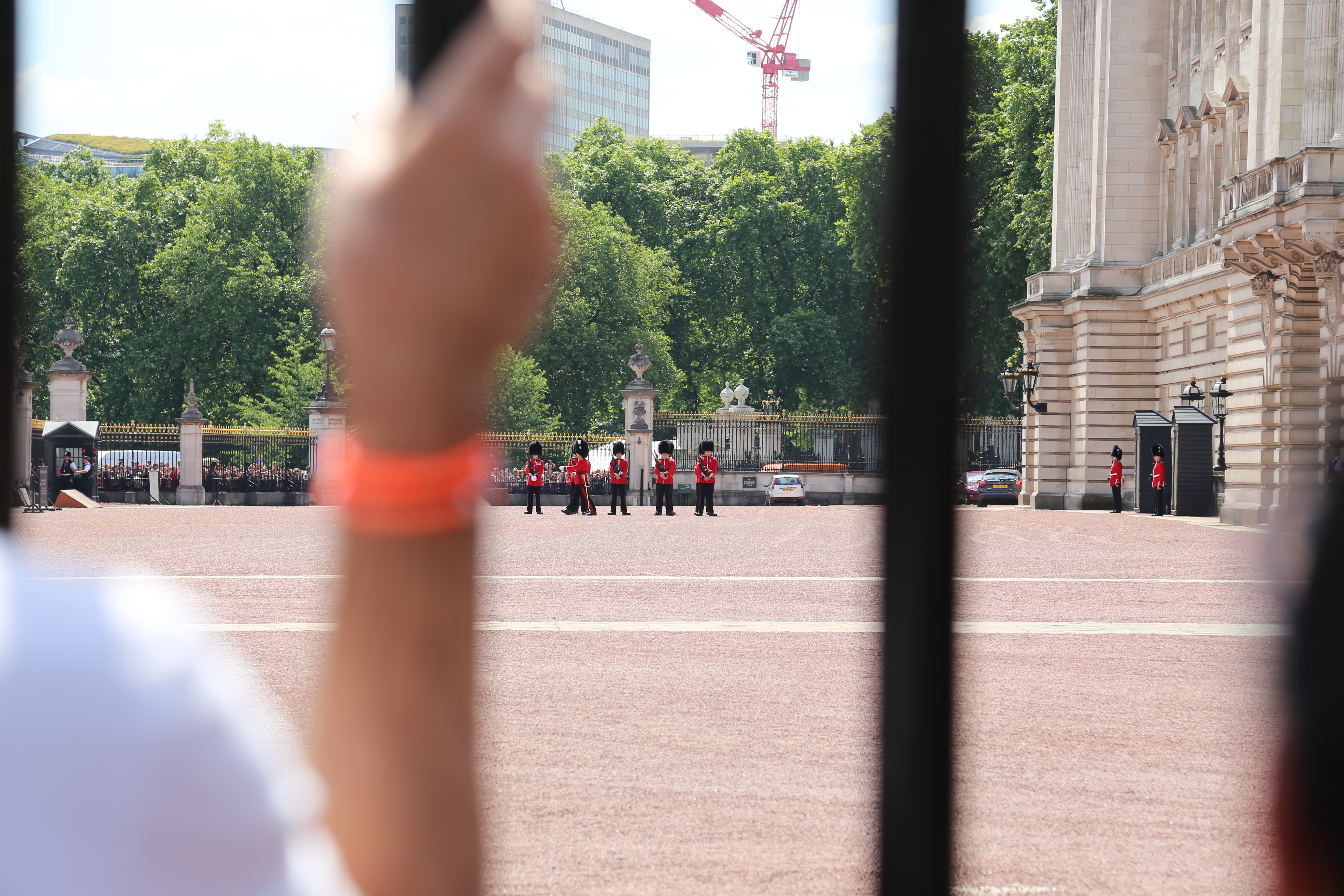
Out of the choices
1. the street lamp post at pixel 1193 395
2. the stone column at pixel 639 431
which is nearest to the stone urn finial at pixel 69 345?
the stone column at pixel 639 431

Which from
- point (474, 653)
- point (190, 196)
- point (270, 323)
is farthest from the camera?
point (190, 196)

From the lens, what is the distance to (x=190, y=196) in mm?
51688

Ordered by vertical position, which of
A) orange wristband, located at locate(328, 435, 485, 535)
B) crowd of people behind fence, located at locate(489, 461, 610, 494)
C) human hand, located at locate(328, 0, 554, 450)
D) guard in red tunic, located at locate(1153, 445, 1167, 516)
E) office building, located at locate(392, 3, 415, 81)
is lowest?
crowd of people behind fence, located at locate(489, 461, 610, 494)

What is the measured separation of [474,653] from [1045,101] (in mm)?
40343

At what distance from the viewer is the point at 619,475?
3231cm

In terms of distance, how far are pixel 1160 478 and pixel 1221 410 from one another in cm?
181

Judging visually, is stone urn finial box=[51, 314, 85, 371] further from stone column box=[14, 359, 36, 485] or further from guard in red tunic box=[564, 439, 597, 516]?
guard in red tunic box=[564, 439, 597, 516]

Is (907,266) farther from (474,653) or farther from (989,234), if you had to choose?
(989,234)

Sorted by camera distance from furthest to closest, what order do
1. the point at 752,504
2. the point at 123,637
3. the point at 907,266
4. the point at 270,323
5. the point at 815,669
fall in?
the point at 270,323 < the point at 752,504 < the point at 815,669 < the point at 907,266 < the point at 123,637

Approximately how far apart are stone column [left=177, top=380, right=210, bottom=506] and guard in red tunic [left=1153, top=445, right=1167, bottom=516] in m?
24.6

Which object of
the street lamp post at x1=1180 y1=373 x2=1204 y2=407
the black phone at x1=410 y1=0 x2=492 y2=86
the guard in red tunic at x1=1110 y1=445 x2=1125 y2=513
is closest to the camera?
the black phone at x1=410 y1=0 x2=492 y2=86

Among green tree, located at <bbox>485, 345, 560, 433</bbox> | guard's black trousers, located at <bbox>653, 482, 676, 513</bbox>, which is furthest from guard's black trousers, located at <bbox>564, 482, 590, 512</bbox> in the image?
A: green tree, located at <bbox>485, 345, 560, 433</bbox>

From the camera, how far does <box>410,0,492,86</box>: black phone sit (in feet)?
2.91

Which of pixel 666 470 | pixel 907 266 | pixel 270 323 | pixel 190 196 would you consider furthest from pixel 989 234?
pixel 907 266
